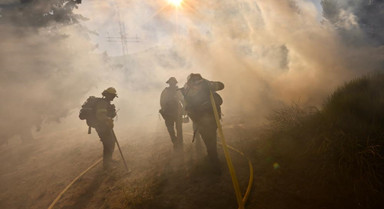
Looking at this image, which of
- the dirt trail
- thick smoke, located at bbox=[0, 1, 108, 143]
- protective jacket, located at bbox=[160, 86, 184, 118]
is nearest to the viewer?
the dirt trail

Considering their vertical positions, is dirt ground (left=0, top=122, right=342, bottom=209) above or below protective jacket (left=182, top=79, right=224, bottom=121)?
below

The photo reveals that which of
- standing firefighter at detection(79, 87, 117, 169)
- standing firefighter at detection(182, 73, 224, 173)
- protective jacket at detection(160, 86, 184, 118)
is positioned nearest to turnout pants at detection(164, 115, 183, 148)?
protective jacket at detection(160, 86, 184, 118)

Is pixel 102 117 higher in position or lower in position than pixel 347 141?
higher

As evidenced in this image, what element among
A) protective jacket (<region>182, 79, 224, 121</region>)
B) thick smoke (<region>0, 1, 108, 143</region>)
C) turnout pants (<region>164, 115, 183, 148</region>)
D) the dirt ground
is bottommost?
the dirt ground

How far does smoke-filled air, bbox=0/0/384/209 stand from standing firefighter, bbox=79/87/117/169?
29mm

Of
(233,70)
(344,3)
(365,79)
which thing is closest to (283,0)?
(233,70)

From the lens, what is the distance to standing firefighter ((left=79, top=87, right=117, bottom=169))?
562cm

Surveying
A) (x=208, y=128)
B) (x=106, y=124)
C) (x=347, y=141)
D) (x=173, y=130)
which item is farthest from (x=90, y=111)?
(x=347, y=141)

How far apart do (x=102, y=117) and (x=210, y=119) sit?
2999 mm

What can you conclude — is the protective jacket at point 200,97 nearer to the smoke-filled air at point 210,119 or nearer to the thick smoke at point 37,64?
the smoke-filled air at point 210,119

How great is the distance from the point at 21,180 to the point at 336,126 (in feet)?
29.4

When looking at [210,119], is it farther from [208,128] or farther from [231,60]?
[231,60]

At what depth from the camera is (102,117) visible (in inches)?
219

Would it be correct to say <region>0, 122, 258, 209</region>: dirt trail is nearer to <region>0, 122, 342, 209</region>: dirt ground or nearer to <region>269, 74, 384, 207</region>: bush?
<region>0, 122, 342, 209</region>: dirt ground
